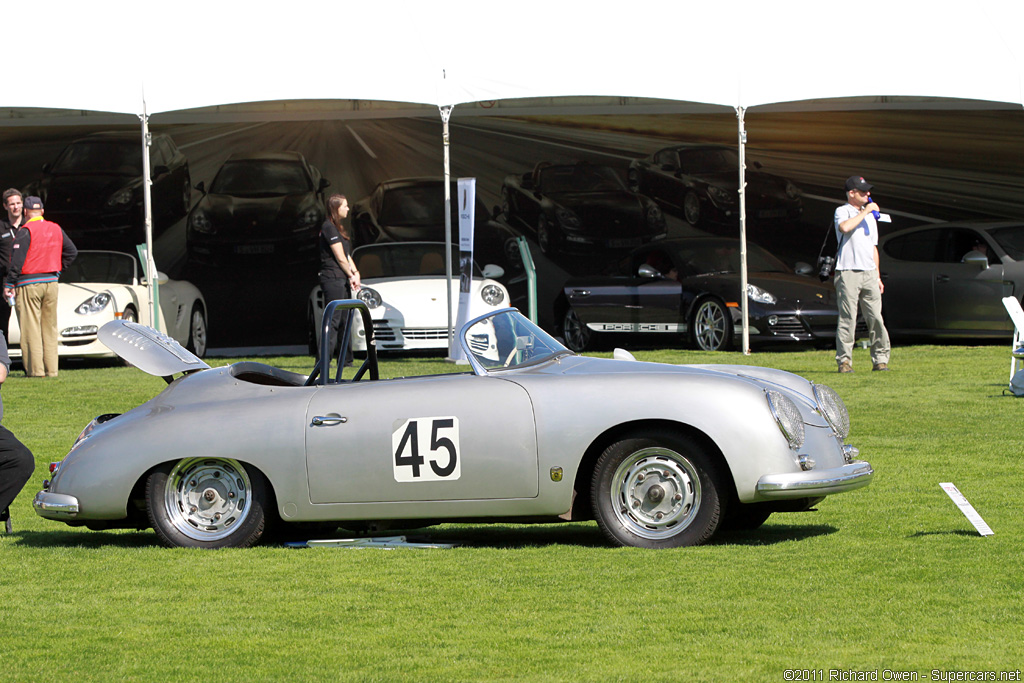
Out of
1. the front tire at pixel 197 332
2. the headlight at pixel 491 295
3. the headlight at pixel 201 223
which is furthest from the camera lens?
the headlight at pixel 201 223

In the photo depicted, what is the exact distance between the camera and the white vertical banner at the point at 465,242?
16.4 metres

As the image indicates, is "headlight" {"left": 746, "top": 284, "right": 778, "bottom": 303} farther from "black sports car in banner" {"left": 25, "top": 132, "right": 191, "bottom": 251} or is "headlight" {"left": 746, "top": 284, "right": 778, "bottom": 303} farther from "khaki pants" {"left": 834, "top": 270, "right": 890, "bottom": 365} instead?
"black sports car in banner" {"left": 25, "top": 132, "right": 191, "bottom": 251}

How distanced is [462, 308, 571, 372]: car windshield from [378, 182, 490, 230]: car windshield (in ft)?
46.9

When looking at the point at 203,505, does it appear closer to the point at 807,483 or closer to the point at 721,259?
the point at 807,483

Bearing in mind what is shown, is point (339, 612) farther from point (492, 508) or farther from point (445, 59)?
point (445, 59)

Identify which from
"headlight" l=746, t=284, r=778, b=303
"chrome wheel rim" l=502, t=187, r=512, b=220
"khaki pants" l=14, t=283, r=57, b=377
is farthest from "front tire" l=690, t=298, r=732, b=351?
"khaki pants" l=14, t=283, r=57, b=377

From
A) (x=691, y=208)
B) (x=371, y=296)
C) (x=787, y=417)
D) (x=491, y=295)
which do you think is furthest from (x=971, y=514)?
(x=691, y=208)

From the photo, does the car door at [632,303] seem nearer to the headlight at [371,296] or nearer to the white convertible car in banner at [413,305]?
the white convertible car in banner at [413,305]

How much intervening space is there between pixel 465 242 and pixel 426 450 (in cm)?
1032

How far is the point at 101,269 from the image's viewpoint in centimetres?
1808

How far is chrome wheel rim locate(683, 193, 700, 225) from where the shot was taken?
21.6 m

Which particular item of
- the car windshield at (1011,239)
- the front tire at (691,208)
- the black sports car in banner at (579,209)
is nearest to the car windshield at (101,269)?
the black sports car in banner at (579,209)

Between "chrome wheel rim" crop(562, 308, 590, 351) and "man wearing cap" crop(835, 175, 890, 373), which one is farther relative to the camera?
"chrome wheel rim" crop(562, 308, 590, 351)

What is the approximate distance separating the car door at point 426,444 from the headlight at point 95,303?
11114 millimetres
